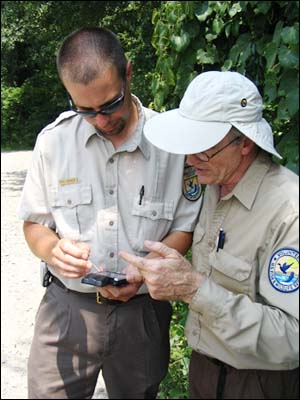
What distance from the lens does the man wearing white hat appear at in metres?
1.69

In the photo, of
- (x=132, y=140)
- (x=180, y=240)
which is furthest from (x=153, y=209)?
(x=132, y=140)

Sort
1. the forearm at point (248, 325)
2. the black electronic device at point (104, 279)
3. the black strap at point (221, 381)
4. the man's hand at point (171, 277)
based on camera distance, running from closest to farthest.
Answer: the forearm at point (248, 325), the man's hand at point (171, 277), the black strap at point (221, 381), the black electronic device at point (104, 279)

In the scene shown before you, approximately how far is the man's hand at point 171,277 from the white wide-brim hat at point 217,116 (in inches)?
13.6

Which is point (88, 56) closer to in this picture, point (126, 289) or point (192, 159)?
point (192, 159)

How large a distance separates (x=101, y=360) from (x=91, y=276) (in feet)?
1.43

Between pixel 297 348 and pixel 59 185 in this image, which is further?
pixel 59 185

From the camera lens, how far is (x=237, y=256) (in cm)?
181

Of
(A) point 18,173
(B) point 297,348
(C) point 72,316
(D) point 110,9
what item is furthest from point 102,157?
(A) point 18,173

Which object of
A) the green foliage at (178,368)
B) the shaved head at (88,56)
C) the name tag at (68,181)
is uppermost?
the shaved head at (88,56)

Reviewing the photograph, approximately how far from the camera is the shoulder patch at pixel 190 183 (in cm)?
233

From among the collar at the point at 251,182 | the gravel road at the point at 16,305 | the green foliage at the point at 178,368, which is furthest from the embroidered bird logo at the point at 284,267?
the gravel road at the point at 16,305

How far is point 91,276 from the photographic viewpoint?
2.13 metres

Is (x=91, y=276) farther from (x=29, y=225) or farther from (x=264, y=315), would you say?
(x=264, y=315)

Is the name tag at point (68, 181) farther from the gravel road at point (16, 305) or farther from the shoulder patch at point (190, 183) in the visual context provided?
the gravel road at point (16, 305)
